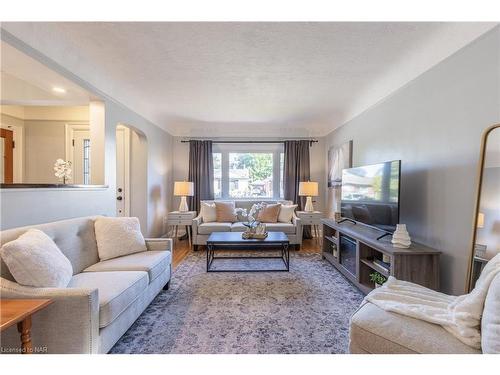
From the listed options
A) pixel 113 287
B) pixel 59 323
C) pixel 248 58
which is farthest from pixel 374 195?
pixel 59 323

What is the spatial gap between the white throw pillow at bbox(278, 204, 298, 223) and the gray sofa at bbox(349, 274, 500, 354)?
316 centimetres

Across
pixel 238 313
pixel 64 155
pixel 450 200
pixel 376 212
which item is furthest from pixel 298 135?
pixel 64 155

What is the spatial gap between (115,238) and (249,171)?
11.7 ft

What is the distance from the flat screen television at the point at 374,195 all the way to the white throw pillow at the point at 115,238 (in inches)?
102

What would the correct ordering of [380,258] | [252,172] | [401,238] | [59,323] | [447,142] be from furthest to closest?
[252,172], [380,258], [401,238], [447,142], [59,323]

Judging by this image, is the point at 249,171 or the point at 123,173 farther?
the point at 249,171

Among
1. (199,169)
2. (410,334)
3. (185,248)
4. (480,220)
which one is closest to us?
(410,334)

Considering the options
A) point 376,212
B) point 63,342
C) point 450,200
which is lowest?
point 63,342

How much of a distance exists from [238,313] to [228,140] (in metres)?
3.94

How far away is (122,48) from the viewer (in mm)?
2268

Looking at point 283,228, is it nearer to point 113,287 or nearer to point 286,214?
point 286,214

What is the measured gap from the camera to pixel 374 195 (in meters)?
2.69

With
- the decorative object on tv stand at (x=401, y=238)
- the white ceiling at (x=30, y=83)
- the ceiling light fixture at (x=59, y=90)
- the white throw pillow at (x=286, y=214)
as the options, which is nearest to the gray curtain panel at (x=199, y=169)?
the white throw pillow at (x=286, y=214)
